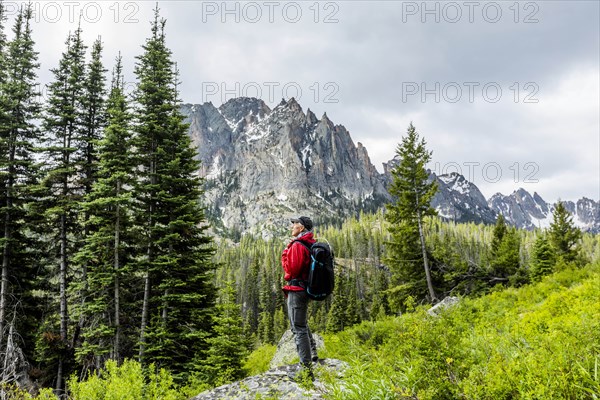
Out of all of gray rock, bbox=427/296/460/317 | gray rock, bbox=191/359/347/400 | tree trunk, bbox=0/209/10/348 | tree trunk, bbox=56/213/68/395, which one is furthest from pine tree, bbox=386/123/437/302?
tree trunk, bbox=0/209/10/348

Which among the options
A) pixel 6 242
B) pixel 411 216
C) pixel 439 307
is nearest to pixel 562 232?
pixel 411 216

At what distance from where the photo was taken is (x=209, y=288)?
53.6ft

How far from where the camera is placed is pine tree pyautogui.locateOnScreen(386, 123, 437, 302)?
70.6 ft

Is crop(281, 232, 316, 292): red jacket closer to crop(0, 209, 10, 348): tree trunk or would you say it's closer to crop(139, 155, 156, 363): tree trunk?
crop(139, 155, 156, 363): tree trunk

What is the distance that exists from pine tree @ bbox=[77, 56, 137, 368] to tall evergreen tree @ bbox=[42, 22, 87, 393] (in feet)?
5.07

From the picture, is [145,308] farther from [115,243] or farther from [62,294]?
[62,294]

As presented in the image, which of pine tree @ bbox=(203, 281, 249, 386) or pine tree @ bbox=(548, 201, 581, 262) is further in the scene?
pine tree @ bbox=(548, 201, 581, 262)

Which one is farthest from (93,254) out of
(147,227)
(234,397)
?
(234,397)

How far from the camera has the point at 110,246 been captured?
51.8 feet

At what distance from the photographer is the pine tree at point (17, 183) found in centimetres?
1716

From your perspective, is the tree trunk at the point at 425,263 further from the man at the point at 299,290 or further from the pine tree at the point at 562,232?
the pine tree at the point at 562,232

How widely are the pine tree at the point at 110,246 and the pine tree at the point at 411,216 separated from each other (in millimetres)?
15137

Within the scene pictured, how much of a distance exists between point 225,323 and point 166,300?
2812mm

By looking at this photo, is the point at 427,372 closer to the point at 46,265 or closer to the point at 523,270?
the point at 523,270
